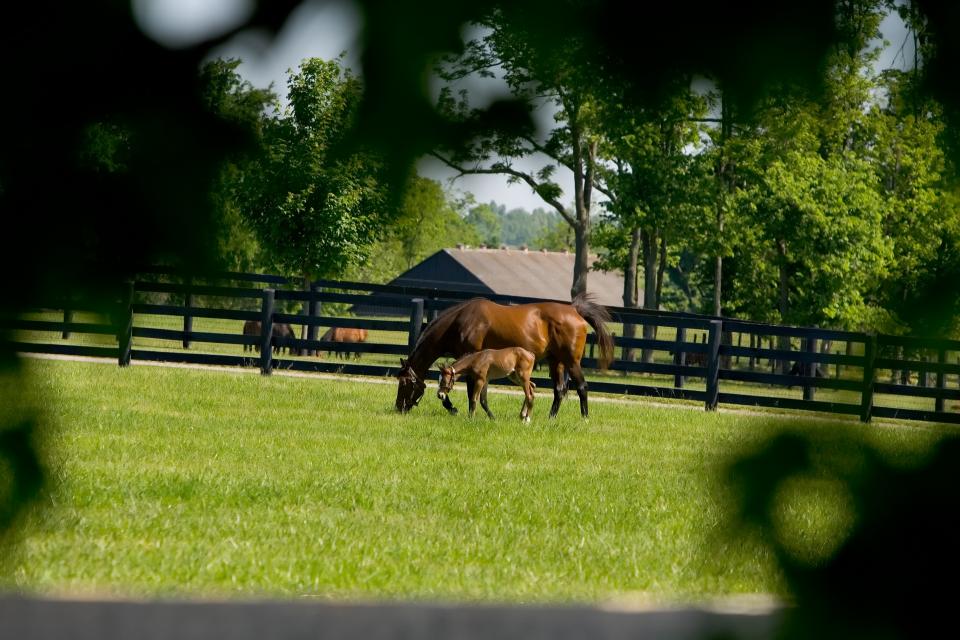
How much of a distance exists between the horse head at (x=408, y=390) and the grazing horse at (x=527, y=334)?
0.58 meters

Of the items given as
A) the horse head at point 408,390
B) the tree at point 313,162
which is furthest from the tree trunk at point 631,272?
the tree at point 313,162

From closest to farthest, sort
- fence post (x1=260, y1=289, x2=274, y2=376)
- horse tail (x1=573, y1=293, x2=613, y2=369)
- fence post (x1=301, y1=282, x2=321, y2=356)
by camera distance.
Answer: horse tail (x1=573, y1=293, x2=613, y2=369) < fence post (x1=260, y1=289, x2=274, y2=376) < fence post (x1=301, y1=282, x2=321, y2=356)

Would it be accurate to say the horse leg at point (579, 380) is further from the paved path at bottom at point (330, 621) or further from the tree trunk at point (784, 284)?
the paved path at bottom at point (330, 621)

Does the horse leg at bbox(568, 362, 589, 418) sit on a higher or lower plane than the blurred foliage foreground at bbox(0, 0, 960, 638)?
lower

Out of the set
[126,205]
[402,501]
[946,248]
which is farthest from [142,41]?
[402,501]

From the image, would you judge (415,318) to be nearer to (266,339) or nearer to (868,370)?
→ (266,339)

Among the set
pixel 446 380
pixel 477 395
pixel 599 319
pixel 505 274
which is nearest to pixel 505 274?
pixel 505 274

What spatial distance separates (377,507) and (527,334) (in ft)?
22.6

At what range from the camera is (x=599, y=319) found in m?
13.2

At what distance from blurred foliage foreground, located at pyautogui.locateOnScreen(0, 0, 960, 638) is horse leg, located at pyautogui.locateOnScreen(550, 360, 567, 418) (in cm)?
1117

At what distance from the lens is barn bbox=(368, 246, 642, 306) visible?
191ft

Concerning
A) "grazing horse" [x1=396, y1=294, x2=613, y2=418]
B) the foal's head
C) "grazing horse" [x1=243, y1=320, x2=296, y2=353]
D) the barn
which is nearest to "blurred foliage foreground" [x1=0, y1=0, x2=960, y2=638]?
the foal's head

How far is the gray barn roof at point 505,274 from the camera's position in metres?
58.2

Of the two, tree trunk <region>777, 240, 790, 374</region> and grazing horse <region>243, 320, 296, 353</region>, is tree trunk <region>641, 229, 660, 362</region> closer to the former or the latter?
tree trunk <region>777, 240, 790, 374</region>
